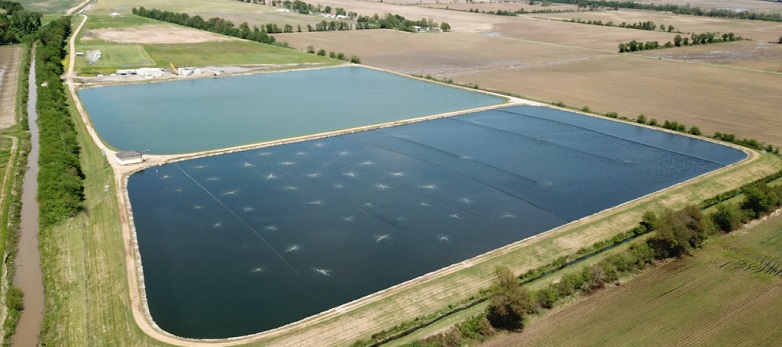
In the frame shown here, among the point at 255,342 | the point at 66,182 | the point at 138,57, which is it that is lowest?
the point at 255,342

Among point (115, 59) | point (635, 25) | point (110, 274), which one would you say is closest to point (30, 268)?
point (110, 274)

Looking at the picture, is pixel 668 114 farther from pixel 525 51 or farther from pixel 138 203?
pixel 138 203

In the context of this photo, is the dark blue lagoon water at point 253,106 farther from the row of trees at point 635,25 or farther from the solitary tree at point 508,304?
the row of trees at point 635,25

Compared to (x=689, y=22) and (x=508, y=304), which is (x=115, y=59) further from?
(x=689, y=22)

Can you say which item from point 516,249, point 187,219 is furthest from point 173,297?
point 516,249

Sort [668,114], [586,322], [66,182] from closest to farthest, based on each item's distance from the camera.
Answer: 1. [586,322]
2. [66,182]
3. [668,114]

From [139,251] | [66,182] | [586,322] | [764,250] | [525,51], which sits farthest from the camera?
[525,51]

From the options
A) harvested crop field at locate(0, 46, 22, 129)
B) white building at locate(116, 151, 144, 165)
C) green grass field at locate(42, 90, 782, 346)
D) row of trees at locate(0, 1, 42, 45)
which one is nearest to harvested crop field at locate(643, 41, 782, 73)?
green grass field at locate(42, 90, 782, 346)

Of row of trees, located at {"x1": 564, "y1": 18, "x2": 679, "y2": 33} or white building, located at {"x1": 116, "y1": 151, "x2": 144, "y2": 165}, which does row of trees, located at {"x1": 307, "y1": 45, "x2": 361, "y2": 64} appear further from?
row of trees, located at {"x1": 564, "y1": 18, "x2": 679, "y2": 33}
